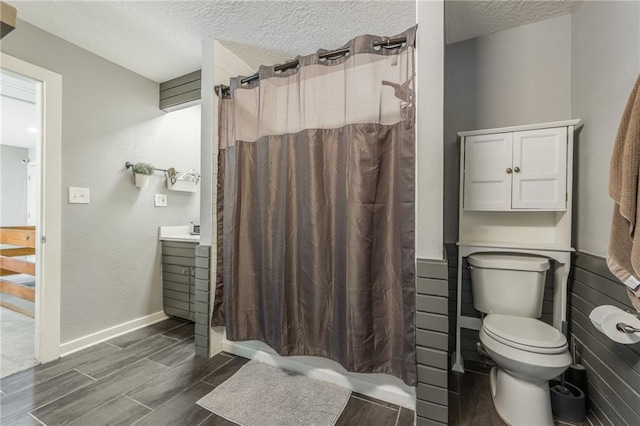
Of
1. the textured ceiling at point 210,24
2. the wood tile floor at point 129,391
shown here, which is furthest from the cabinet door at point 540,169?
the wood tile floor at point 129,391

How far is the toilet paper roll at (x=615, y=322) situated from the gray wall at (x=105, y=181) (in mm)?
3159

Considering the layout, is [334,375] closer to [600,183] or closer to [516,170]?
[516,170]

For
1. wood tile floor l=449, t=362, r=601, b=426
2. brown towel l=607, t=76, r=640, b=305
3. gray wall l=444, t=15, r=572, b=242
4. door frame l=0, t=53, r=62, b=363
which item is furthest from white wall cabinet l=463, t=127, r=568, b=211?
door frame l=0, t=53, r=62, b=363

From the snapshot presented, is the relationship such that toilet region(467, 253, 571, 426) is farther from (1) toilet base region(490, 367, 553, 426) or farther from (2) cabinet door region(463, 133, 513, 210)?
(2) cabinet door region(463, 133, 513, 210)

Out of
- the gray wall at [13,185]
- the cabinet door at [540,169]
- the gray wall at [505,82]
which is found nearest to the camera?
the cabinet door at [540,169]

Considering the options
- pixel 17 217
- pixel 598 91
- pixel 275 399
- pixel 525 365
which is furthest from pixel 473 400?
pixel 17 217

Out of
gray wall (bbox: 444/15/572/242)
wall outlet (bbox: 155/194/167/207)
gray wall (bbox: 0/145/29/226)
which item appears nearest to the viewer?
gray wall (bbox: 444/15/572/242)

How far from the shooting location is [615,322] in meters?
1.10

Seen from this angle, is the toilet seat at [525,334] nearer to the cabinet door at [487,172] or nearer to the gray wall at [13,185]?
the cabinet door at [487,172]

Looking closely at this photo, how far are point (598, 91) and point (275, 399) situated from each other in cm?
246

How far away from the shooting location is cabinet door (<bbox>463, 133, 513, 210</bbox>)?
1.68 m

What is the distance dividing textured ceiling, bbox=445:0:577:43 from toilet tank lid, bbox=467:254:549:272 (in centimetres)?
159

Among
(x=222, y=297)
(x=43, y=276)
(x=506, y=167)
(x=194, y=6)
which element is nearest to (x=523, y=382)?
(x=506, y=167)

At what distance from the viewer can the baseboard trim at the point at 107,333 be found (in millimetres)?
1967
